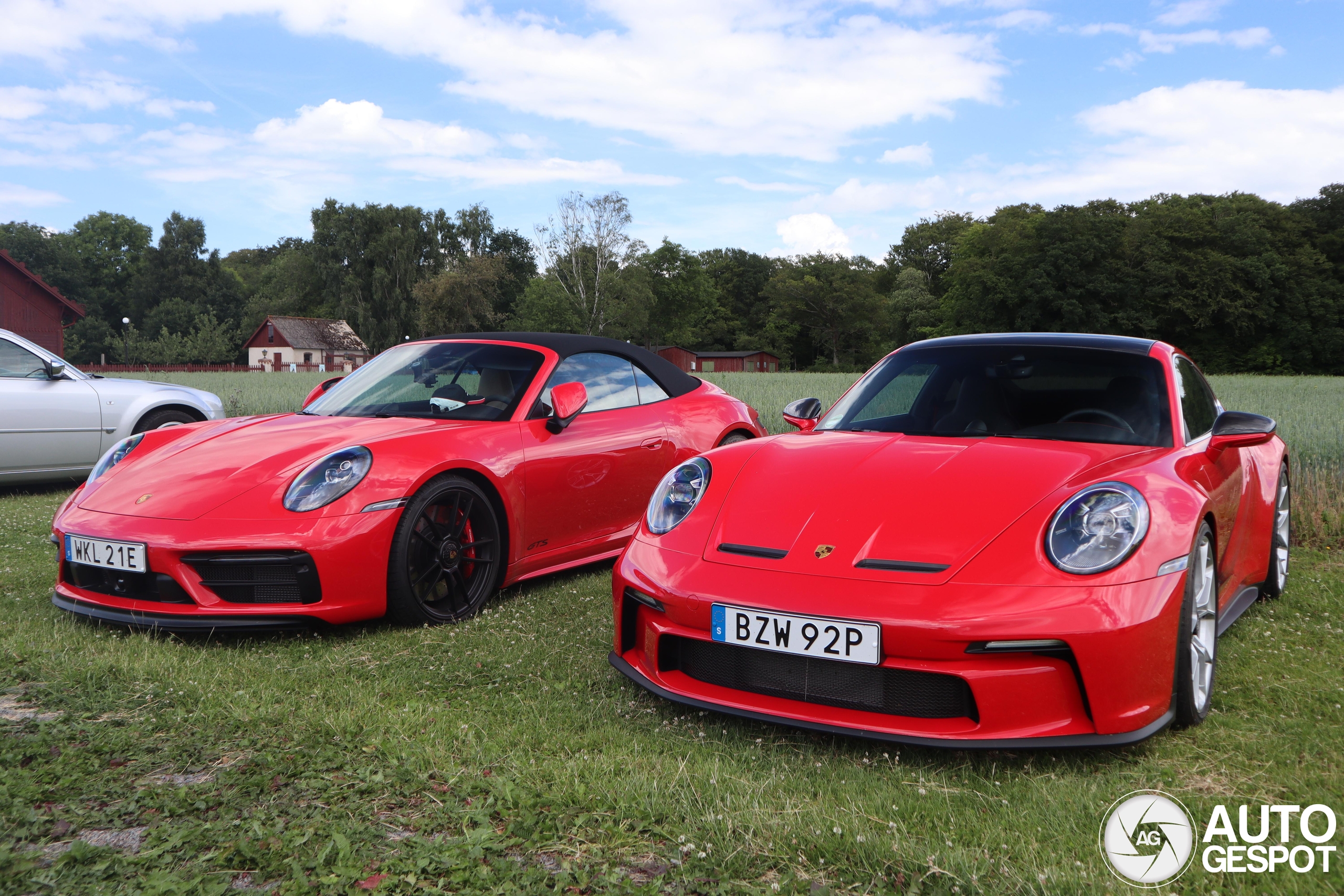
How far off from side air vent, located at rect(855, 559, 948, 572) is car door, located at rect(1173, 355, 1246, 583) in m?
1.20

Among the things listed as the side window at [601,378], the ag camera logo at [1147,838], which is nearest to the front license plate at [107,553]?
the side window at [601,378]

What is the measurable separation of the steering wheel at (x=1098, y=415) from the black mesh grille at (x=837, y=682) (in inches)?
59.9

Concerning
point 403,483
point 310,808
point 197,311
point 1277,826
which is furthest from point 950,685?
point 197,311

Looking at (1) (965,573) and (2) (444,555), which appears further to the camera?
(2) (444,555)

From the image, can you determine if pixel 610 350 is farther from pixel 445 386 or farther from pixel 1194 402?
pixel 1194 402

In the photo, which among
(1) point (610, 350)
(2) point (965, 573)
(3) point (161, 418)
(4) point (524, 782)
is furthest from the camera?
(3) point (161, 418)

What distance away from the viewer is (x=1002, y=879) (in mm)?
2031

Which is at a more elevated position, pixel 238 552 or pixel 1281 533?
pixel 238 552

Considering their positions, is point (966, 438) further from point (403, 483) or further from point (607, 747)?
point (403, 483)

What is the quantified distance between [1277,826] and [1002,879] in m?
0.85

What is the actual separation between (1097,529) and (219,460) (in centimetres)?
374

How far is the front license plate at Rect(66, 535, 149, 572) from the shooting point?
3.96 meters

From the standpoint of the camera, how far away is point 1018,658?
2.57 metres


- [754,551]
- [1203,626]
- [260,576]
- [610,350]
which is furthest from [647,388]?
[1203,626]
